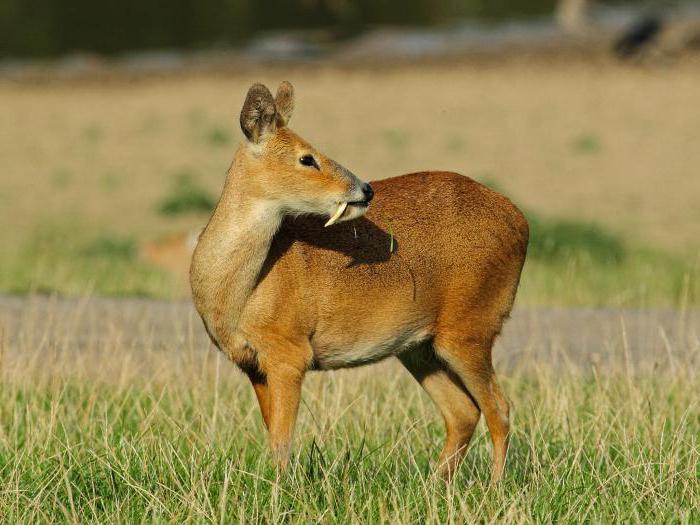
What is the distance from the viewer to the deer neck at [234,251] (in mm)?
5410

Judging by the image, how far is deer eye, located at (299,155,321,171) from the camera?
17.3ft

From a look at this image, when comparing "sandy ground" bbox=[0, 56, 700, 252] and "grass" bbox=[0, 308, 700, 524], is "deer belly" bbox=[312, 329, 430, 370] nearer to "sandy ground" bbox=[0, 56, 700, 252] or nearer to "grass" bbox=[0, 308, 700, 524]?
"grass" bbox=[0, 308, 700, 524]

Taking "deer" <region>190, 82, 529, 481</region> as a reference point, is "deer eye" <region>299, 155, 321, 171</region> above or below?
above

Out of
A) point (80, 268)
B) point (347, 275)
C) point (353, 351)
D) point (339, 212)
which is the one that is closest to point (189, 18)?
point (80, 268)

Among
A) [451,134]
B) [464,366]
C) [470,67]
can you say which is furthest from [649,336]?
[470,67]

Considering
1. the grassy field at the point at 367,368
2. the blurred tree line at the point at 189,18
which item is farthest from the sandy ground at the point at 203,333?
the blurred tree line at the point at 189,18

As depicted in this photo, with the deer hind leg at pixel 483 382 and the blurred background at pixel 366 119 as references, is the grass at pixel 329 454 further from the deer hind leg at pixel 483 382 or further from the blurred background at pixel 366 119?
the blurred background at pixel 366 119

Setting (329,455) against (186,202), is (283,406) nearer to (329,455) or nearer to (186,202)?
(329,455)

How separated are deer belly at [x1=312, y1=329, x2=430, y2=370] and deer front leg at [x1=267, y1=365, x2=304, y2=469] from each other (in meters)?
0.25

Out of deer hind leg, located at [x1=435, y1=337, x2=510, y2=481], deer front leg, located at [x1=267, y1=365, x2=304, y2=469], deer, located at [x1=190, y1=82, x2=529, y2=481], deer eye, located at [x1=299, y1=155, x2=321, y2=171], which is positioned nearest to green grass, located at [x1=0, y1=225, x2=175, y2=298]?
deer, located at [x1=190, y1=82, x2=529, y2=481]

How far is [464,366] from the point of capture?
5.98 metres

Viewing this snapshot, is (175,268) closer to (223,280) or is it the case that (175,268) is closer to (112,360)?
(112,360)

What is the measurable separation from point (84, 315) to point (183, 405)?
3.19m

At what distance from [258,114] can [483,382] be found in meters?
1.68
